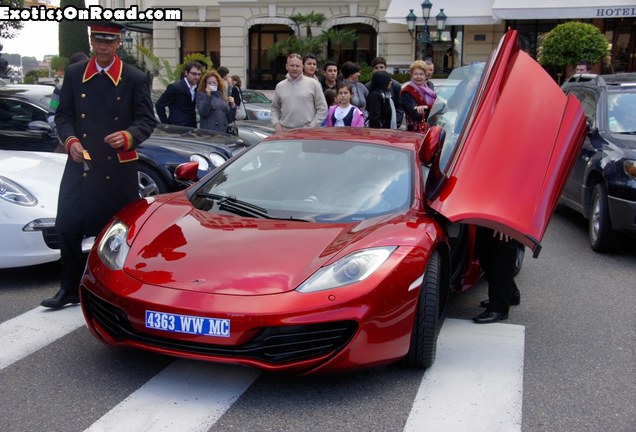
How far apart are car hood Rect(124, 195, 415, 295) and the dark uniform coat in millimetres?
839

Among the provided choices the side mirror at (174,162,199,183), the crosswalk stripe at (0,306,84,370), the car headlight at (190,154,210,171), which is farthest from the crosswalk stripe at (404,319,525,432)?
the car headlight at (190,154,210,171)

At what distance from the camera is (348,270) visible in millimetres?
3906

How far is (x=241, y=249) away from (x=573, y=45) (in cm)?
1708

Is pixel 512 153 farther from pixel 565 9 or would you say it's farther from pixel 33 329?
pixel 565 9

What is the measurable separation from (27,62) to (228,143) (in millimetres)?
81576

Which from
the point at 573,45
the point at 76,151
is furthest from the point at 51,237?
the point at 573,45

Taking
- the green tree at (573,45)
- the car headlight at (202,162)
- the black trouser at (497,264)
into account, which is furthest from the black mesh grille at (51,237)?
the green tree at (573,45)

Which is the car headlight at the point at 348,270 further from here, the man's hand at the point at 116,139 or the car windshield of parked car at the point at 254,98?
the car windshield of parked car at the point at 254,98

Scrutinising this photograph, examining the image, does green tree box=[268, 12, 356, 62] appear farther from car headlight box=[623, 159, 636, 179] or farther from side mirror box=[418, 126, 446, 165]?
side mirror box=[418, 126, 446, 165]

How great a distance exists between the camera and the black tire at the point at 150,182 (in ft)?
26.4

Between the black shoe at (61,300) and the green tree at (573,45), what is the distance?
54.3 ft

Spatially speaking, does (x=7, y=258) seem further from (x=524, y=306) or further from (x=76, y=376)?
(x=524, y=306)

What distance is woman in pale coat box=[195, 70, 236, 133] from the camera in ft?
32.9

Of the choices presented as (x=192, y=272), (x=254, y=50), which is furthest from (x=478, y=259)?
(x=254, y=50)
